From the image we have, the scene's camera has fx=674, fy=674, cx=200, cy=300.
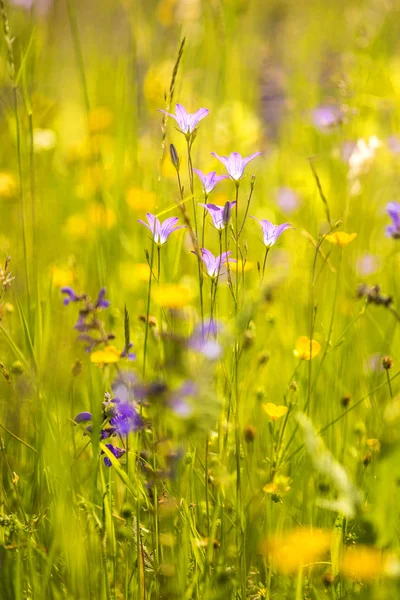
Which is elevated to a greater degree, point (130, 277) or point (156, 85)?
point (156, 85)

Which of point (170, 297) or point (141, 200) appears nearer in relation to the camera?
point (170, 297)

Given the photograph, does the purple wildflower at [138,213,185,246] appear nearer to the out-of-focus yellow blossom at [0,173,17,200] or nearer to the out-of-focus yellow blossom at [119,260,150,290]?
the out-of-focus yellow blossom at [119,260,150,290]

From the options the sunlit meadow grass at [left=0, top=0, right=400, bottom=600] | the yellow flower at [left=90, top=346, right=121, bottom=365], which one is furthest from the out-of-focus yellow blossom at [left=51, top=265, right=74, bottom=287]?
the yellow flower at [left=90, top=346, right=121, bottom=365]

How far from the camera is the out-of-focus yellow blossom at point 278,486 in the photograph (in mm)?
954

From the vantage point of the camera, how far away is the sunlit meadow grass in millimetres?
824

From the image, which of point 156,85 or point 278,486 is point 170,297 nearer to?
point 278,486

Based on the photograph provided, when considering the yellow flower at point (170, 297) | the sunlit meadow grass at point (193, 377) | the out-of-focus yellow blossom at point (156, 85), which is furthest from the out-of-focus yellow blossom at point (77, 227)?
the yellow flower at point (170, 297)

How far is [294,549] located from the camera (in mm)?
803

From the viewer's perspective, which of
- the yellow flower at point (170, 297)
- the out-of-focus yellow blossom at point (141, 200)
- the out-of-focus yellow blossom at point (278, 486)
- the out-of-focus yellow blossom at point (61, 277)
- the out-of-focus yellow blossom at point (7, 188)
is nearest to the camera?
the out-of-focus yellow blossom at point (278, 486)

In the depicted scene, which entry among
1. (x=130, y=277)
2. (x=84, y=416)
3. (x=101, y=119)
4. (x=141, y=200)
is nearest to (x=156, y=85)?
(x=101, y=119)

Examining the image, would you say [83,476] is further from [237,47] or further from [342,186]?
[237,47]

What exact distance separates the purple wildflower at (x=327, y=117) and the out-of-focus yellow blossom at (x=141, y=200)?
53 centimetres

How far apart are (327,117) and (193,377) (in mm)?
1451

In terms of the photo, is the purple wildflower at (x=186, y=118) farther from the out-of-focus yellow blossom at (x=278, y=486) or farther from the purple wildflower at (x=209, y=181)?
the out-of-focus yellow blossom at (x=278, y=486)
